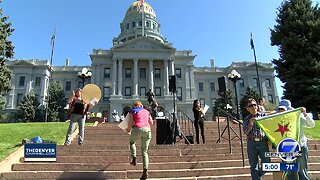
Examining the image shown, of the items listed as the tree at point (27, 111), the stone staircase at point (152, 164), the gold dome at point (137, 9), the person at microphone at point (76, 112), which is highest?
the gold dome at point (137, 9)

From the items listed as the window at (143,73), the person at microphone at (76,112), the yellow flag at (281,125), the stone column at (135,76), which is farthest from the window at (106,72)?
the yellow flag at (281,125)

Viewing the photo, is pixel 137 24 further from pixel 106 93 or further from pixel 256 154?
pixel 256 154

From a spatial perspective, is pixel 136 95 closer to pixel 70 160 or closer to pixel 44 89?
pixel 44 89

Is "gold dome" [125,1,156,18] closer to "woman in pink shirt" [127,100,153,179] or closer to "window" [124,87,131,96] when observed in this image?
"window" [124,87,131,96]

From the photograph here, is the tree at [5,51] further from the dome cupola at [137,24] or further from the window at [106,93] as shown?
the dome cupola at [137,24]

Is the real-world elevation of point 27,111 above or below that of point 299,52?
below

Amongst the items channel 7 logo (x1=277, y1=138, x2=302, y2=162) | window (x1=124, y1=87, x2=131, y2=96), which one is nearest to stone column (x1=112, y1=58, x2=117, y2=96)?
window (x1=124, y1=87, x2=131, y2=96)

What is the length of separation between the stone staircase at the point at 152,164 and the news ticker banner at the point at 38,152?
153mm

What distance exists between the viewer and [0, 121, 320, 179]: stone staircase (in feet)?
22.6

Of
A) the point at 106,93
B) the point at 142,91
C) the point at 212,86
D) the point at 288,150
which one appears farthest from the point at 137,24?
the point at 288,150

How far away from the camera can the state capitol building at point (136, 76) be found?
2114 inches

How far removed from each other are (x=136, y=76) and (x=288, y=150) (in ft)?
164

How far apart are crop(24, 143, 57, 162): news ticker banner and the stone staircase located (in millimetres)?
153

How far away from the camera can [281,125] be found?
5184 mm
